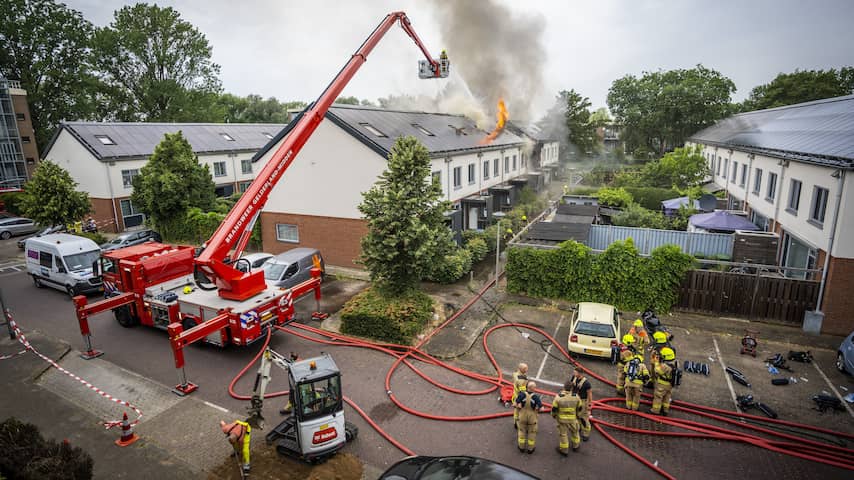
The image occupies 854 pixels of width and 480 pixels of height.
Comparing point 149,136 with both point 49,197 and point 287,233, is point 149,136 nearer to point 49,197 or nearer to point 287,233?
point 49,197

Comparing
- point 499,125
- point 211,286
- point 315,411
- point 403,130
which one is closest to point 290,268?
point 211,286

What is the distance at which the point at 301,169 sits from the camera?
21484 mm

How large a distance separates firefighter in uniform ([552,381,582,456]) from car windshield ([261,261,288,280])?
38.6 ft

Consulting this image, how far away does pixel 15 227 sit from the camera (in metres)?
30.5

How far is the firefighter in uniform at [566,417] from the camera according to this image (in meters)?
8.58

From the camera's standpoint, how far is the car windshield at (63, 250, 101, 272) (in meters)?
18.6

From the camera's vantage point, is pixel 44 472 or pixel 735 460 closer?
pixel 44 472

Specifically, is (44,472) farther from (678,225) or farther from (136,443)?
(678,225)

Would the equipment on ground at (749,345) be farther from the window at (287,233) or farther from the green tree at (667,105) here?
the green tree at (667,105)

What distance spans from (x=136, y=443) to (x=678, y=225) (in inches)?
979

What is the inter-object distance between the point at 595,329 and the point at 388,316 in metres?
5.91

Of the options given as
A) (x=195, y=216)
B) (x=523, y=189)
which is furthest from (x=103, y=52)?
(x=523, y=189)

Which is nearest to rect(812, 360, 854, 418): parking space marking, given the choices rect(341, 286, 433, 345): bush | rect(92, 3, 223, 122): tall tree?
rect(341, 286, 433, 345): bush

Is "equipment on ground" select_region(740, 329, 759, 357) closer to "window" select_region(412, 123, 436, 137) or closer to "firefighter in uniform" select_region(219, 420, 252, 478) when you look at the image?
"firefighter in uniform" select_region(219, 420, 252, 478)
